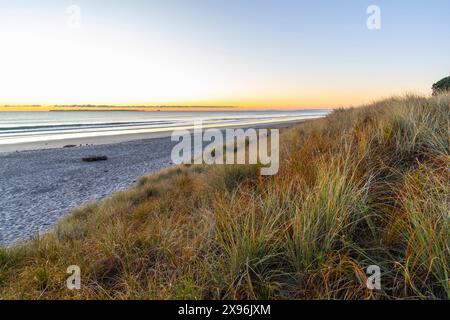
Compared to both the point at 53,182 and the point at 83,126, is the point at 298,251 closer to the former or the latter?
the point at 53,182

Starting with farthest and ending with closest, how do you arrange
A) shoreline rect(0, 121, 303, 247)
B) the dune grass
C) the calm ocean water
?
1. the calm ocean water
2. shoreline rect(0, 121, 303, 247)
3. the dune grass

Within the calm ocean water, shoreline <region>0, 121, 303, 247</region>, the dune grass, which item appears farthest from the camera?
the calm ocean water

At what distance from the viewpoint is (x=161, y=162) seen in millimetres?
16625

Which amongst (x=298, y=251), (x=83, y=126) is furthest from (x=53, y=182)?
(x=83, y=126)

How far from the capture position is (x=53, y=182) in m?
11.9

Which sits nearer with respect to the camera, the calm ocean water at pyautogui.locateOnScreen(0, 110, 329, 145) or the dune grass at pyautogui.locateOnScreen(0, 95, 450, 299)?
the dune grass at pyautogui.locateOnScreen(0, 95, 450, 299)

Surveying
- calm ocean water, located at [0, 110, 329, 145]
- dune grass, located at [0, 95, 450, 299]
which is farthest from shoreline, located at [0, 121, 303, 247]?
calm ocean water, located at [0, 110, 329, 145]

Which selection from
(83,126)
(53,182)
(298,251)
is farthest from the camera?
(83,126)

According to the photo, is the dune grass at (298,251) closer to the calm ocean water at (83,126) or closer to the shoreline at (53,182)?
the shoreline at (53,182)

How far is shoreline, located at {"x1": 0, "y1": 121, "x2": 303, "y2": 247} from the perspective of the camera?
7.30 m

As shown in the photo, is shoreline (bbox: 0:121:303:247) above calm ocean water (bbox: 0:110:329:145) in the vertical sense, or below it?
below

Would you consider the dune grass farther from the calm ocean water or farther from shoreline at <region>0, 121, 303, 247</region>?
the calm ocean water

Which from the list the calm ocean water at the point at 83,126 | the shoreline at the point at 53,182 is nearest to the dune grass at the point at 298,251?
the shoreline at the point at 53,182
